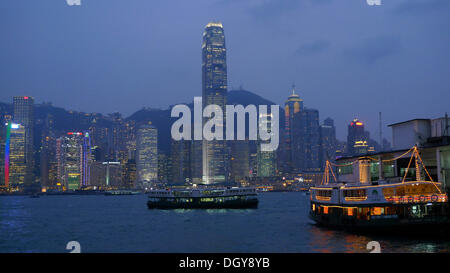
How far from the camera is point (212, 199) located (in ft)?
342

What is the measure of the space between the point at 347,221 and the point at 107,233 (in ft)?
104

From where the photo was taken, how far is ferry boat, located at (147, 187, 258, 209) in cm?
10306

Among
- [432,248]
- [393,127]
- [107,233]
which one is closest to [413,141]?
[393,127]

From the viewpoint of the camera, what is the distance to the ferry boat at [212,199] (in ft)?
338

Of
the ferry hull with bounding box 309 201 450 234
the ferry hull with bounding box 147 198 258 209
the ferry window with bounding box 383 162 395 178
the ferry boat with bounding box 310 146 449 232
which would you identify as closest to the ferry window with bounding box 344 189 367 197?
the ferry boat with bounding box 310 146 449 232

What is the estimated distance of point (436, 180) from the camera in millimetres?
43969

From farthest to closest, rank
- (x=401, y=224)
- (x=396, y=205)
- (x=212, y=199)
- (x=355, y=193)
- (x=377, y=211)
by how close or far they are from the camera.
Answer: (x=212, y=199) → (x=355, y=193) → (x=377, y=211) → (x=396, y=205) → (x=401, y=224)

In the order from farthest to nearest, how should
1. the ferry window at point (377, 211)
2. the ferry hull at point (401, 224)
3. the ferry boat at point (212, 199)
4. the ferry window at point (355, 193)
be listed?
the ferry boat at point (212, 199) → the ferry window at point (355, 193) → the ferry window at point (377, 211) → the ferry hull at point (401, 224)

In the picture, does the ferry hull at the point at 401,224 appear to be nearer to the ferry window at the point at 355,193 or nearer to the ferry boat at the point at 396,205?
the ferry boat at the point at 396,205

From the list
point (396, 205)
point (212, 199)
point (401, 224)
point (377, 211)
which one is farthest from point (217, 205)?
point (401, 224)

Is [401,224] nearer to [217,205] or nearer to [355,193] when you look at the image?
[355,193]

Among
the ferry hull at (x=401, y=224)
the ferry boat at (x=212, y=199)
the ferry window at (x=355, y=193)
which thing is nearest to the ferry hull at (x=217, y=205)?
the ferry boat at (x=212, y=199)
